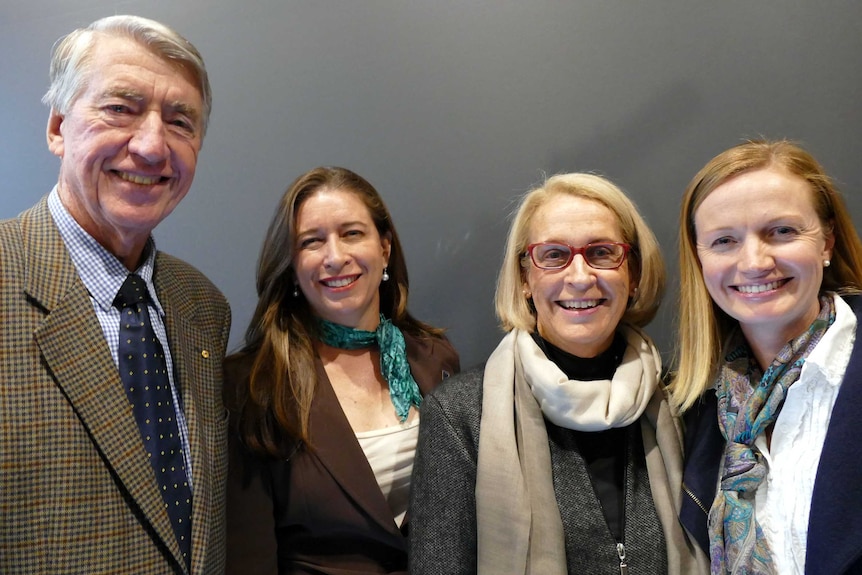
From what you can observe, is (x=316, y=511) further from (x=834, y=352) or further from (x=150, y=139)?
(x=834, y=352)

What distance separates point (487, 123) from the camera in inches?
95.5

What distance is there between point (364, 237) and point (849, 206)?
164 centimetres

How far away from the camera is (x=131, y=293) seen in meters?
1.45

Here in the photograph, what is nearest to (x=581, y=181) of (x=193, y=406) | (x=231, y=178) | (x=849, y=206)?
(x=849, y=206)

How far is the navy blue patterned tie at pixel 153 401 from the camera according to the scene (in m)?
1.39

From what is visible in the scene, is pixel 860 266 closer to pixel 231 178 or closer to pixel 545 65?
pixel 545 65

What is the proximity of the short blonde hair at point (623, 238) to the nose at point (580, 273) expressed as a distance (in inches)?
6.8

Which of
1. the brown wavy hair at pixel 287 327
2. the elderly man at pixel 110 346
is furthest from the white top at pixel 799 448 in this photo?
the elderly man at pixel 110 346

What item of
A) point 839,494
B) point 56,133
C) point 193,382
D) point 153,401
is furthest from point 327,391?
point 839,494

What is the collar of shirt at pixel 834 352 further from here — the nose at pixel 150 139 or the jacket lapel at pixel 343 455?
the nose at pixel 150 139

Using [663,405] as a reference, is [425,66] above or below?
above

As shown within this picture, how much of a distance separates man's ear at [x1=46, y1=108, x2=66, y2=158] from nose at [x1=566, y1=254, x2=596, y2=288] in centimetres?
125

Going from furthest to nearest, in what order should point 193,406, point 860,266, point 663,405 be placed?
point 663,405 < point 860,266 < point 193,406

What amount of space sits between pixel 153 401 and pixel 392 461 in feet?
2.44
